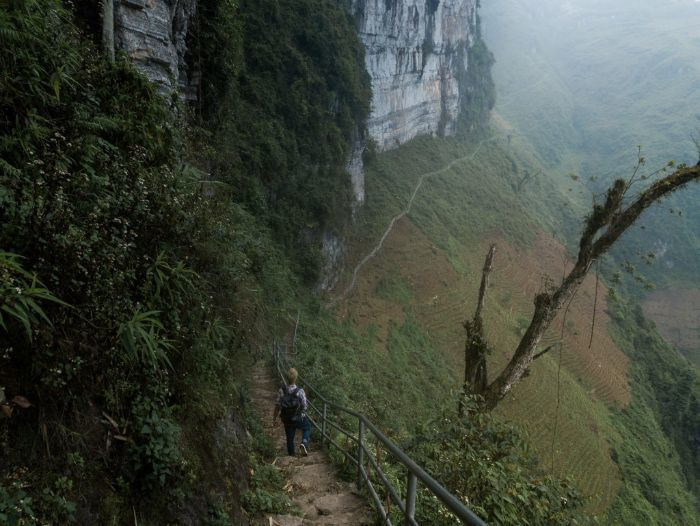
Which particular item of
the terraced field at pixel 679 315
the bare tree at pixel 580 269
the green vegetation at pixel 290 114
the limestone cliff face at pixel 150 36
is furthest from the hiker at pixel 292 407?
the terraced field at pixel 679 315

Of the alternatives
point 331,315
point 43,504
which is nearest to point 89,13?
point 43,504

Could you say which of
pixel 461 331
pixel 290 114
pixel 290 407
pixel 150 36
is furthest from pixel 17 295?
pixel 461 331

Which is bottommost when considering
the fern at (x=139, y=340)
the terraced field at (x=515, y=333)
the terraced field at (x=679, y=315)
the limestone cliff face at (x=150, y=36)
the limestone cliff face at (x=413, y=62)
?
the terraced field at (x=679, y=315)

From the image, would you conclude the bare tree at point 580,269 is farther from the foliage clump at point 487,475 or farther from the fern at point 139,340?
the fern at point 139,340

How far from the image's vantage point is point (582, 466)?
23344 millimetres

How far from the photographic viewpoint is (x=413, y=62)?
47.3 meters

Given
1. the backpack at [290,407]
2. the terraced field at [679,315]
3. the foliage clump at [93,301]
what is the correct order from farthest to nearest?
the terraced field at [679,315] < the backpack at [290,407] < the foliage clump at [93,301]

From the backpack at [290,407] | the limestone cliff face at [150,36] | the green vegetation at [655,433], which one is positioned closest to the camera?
the backpack at [290,407]

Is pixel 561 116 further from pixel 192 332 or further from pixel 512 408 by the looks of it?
pixel 192 332

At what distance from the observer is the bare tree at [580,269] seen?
242 inches

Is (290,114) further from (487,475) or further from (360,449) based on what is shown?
(487,475)

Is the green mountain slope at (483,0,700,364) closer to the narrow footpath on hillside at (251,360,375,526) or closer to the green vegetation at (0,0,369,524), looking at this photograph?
the narrow footpath on hillside at (251,360,375,526)

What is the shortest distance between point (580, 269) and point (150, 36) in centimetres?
845

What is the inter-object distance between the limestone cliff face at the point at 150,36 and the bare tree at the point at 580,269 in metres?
7.13
